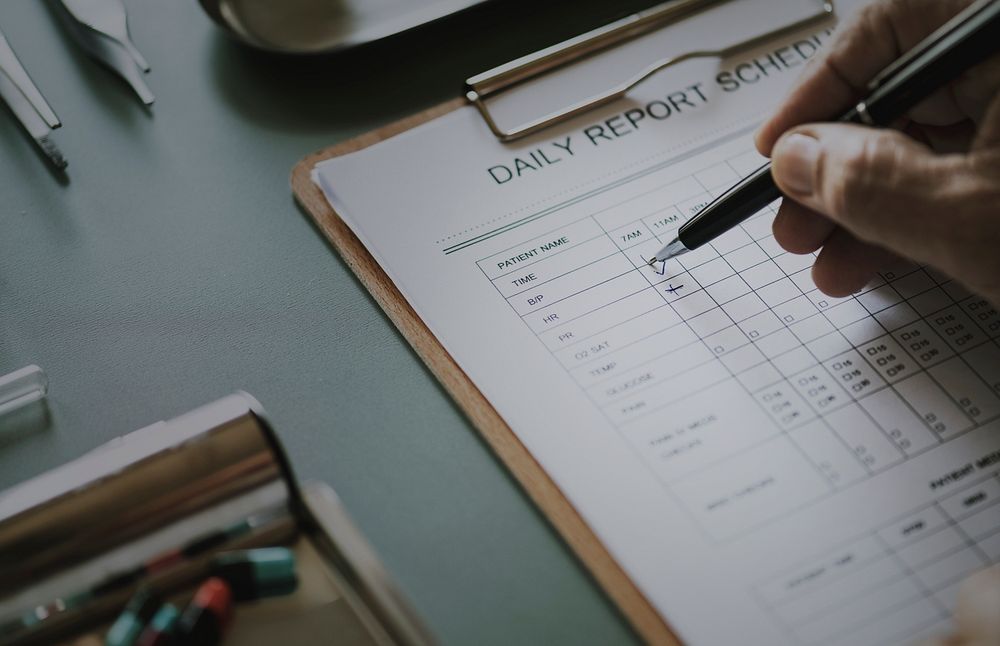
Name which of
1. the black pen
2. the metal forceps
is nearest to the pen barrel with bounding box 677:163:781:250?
the black pen

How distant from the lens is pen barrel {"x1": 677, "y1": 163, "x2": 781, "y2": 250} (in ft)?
1.74

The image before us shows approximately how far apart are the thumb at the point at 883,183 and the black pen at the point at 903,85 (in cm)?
2

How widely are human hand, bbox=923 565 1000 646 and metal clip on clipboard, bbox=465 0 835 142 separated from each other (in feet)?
1.28

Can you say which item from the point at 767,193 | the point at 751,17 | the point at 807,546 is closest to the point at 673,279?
the point at 767,193

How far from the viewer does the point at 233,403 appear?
1.45 ft

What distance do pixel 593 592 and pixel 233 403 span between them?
0.19m

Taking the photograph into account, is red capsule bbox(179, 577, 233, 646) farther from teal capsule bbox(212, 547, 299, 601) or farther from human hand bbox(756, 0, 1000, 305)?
human hand bbox(756, 0, 1000, 305)

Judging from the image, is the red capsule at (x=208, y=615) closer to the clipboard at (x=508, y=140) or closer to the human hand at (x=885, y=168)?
the clipboard at (x=508, y=140)

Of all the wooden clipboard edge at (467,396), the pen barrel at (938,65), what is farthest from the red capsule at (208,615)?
the pen barrel at (938,65)

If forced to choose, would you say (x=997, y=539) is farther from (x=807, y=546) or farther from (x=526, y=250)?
(x=526, y=250)

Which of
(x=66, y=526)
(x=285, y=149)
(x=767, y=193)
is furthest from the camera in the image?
(x=285, y=149)

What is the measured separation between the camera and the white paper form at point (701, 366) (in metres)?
0.43

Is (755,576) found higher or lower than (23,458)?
lower

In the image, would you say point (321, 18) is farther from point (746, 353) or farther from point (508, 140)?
point (746, 353)
